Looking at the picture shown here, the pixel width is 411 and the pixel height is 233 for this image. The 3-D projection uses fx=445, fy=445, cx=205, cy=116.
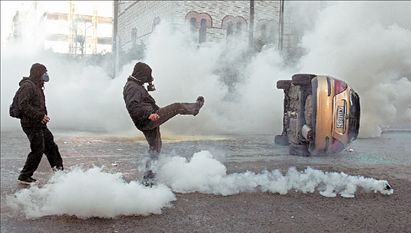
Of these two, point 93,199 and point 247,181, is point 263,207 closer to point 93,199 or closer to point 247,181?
point 247,181

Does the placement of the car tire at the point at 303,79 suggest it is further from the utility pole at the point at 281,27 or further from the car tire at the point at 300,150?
the utility pole at the point at 281,27

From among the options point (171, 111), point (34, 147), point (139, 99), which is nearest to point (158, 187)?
point (171, 111)

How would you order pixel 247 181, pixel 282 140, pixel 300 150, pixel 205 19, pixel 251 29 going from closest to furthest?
1. pixel 247 181
2. pixel 300 150
3. pixel 282 140
4. pixel 251 29
5. pixel 205 19

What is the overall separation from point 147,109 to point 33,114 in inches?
60.1

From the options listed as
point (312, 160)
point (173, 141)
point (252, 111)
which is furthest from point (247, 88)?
point (312, 160)

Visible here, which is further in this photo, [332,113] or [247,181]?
[332,113]

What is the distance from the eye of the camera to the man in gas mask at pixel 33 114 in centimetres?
506

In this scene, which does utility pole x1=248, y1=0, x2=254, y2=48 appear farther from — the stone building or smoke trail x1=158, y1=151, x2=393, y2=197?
smoke trail x1=158, y1=151, x2=393, y2=197

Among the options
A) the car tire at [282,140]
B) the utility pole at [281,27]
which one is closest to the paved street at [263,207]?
the car tire at [282,140]

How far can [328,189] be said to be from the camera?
4.90m

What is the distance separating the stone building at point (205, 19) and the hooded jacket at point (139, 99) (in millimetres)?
9882

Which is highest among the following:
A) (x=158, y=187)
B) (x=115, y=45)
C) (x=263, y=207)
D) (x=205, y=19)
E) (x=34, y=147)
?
(x=205, y=19)

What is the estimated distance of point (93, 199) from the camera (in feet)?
13.0

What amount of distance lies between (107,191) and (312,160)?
380 cm
